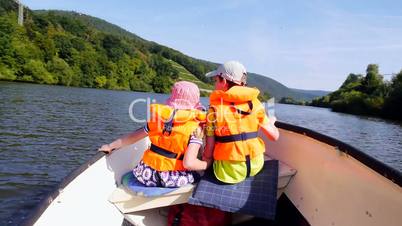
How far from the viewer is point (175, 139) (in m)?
2.93

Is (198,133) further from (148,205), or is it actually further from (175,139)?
(148,205)

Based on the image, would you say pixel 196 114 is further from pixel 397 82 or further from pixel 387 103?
pixel 397 82

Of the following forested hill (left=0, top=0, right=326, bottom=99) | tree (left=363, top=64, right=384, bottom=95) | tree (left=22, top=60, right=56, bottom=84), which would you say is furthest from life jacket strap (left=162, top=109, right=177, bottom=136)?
tree (left=363, top=64, right=384, bottom=95)

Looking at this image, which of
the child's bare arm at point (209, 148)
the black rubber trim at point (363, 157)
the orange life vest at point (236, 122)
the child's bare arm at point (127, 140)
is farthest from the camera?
the child's bare arm at point (127, 140)

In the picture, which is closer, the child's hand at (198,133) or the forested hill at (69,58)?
the child's hand at (198,133)

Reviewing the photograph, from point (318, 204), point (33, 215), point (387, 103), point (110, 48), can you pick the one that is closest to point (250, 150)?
point (318, 204)

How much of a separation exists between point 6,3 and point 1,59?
5496 centimetres

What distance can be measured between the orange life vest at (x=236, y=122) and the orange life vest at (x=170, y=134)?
0.19 m

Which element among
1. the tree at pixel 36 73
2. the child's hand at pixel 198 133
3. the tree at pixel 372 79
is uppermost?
the tree at pixel 372 79

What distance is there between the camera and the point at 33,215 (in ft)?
7.74

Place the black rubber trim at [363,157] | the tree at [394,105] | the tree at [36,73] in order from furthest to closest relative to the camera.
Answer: the tree at [36,73]
the tree at [394,105]
the black rubber trim at [363,157]

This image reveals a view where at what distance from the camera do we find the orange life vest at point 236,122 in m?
2.89

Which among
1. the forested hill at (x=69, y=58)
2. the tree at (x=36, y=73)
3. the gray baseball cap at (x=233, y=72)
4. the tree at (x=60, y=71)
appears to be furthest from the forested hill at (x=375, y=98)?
the gray baseball cap at (x=233, y=72)

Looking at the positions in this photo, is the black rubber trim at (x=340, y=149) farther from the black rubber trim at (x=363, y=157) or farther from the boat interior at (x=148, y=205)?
the boat interior at (x=148, y=205)
